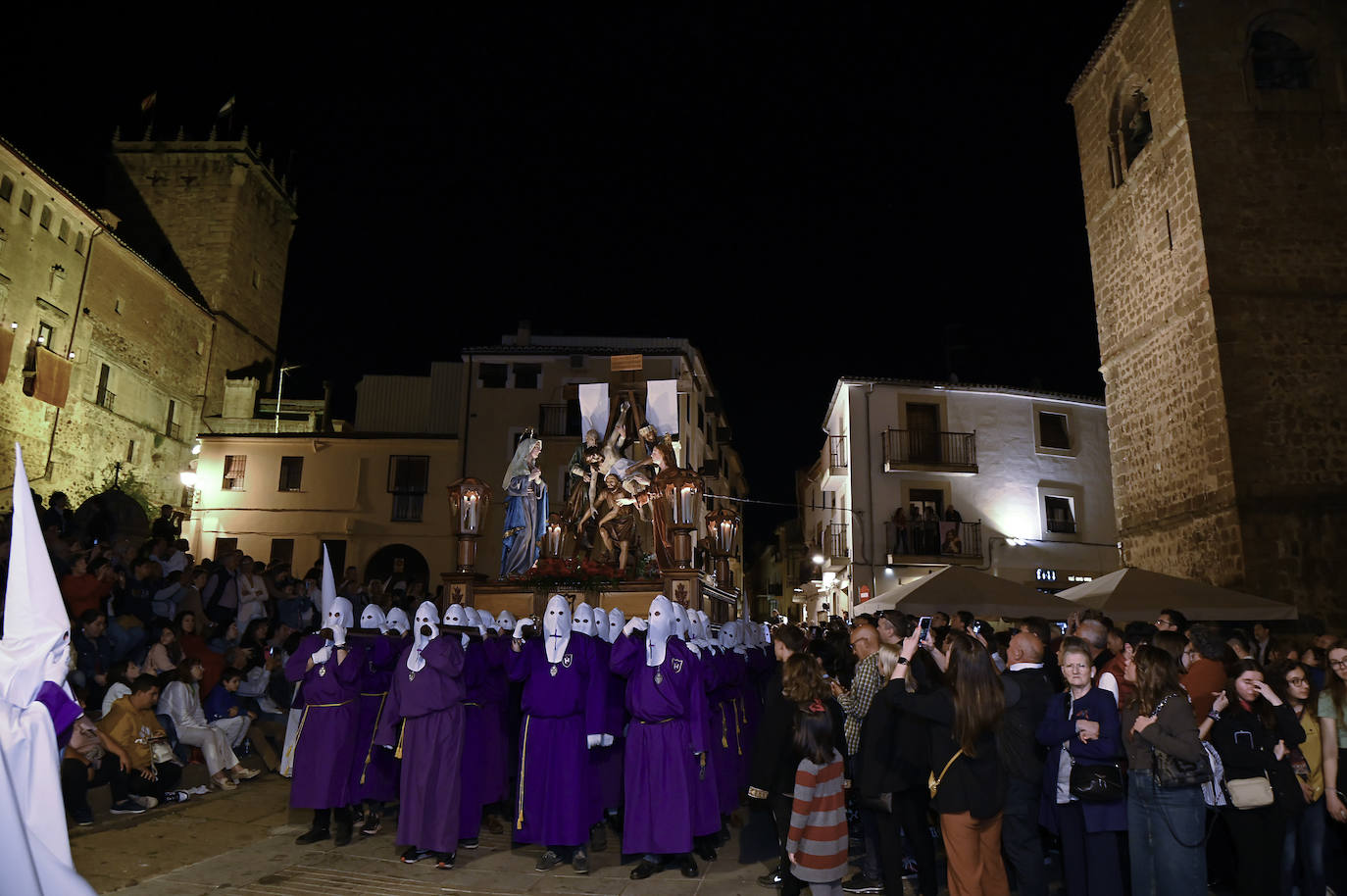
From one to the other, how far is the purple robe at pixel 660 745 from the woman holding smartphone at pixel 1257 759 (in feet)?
11.4

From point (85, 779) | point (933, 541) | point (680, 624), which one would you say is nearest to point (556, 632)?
point (680, 624)

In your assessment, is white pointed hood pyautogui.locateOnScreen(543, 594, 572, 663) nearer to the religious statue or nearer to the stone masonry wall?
the religious statue

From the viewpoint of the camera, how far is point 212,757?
30.3 ft

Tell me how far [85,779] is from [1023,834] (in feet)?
24.8

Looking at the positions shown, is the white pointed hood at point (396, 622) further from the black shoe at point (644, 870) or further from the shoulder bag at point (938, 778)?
the shoulder bag at point (938, 778)

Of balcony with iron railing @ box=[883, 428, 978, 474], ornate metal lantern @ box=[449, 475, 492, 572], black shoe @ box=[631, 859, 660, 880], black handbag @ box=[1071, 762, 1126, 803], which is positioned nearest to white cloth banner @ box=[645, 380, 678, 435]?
ornate metal lantern @ box=[449, 475, 492, 572]

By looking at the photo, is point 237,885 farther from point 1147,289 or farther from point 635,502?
point 1147,289

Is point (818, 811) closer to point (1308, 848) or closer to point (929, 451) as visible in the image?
point (1308, 848)

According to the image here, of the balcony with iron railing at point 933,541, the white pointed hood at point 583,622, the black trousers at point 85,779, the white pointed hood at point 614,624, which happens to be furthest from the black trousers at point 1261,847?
the balcony with iron railing at point 933,541

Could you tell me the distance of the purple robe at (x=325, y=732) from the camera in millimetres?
7141

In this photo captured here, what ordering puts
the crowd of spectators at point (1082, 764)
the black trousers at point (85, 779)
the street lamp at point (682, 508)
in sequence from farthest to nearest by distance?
the street lamp at point (682, 508) → the black trousers at point (85, 779) → the crowd of spectators at point (1082, 764)

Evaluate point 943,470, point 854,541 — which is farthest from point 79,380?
point 943,470

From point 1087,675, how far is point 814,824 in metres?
1.81

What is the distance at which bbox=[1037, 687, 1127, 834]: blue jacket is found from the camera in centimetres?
489
